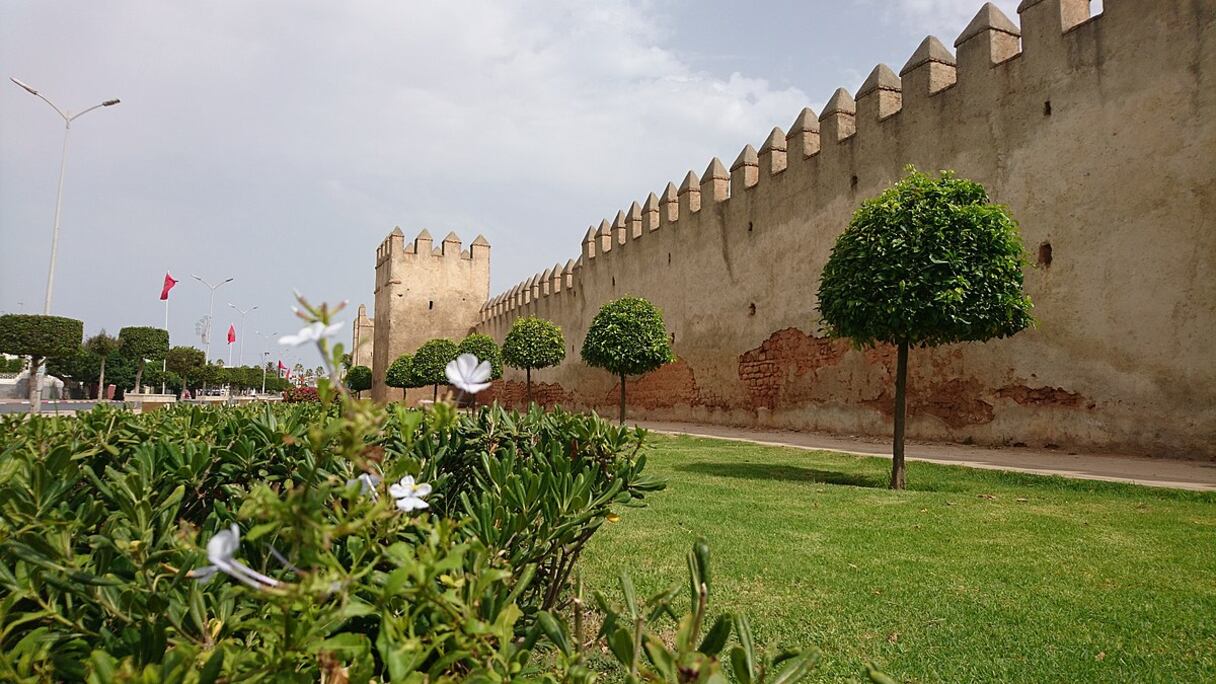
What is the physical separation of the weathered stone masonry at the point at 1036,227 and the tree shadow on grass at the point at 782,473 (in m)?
3.91

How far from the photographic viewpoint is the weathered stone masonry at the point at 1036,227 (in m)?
8.38

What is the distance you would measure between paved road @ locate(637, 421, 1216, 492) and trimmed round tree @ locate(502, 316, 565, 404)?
28.3 feet

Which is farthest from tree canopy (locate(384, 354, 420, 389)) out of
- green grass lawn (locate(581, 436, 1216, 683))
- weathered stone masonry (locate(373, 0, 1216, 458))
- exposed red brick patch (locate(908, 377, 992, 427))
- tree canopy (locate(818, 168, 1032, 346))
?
green grass lawn (locate(581, 436, 1216, 683))

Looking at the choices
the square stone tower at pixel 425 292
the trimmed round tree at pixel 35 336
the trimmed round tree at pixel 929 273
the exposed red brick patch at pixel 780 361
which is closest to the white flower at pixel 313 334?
the trimmed round tree at pixel 929 273

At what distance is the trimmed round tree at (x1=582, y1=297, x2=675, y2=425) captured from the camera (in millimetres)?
14336

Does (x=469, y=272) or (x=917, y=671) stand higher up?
(x=469, y=272)

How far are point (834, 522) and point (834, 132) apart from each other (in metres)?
10.5

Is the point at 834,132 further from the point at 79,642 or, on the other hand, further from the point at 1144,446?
the point at 79,642

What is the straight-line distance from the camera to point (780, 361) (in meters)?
14.7

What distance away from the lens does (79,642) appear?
982 millimetres

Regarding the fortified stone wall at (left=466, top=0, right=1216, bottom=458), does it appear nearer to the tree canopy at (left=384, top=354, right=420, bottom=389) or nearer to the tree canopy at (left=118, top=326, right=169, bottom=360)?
the tree canopy at (left=384, top=354, right=420, bottom=389)

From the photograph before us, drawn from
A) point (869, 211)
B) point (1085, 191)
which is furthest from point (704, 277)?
point (869, 211)

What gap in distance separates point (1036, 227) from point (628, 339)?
7.36 meters

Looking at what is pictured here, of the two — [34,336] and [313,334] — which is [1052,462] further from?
[34,336]
